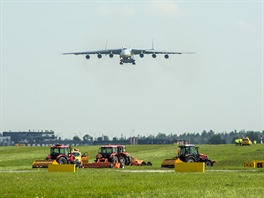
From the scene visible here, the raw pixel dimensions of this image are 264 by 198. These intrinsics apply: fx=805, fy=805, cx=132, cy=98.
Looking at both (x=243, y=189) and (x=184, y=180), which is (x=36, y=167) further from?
(x=243, y=189)

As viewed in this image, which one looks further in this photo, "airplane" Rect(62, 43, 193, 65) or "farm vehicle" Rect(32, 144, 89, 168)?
"airplane" Rect(62, 43, 193, 65)

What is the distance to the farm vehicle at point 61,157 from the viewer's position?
76125mm

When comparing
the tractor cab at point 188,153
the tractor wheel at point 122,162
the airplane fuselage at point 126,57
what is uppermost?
the airplane fuselage at point 126,57

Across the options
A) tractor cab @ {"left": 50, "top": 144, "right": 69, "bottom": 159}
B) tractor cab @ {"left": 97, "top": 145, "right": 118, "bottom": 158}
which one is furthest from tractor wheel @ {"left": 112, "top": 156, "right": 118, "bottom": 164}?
tractor cab @ {"left": 50, "top": 144, "right": 69, "bottom": 159}

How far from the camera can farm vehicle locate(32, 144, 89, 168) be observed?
76125mm

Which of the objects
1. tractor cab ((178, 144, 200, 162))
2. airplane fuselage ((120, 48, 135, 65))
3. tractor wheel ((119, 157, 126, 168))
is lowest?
tractor wheel ((119, 157, 126, 168))

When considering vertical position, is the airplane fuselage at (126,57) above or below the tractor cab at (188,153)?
above

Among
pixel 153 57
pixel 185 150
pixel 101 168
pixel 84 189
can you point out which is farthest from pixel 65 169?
pixel 153 57

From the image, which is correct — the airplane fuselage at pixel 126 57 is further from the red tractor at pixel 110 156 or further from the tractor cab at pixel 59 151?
the tractor cab at pixel 59 151

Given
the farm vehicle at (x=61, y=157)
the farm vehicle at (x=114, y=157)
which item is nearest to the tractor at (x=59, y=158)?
the farm vehicle at (x=61, y=157)

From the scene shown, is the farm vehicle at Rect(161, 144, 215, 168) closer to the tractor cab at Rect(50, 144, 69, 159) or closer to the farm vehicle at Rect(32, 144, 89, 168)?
the farm vehicle at Rect(32, 144, 89, 168)

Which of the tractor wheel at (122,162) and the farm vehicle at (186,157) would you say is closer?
the farm vehicle at (186,157)

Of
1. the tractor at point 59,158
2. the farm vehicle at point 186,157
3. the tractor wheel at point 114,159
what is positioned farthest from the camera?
the tractor wheel at point 114,159

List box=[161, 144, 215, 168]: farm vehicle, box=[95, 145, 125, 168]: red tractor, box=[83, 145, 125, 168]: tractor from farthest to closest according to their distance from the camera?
box=[95, 145, 125, 168]: red tractor → box=[161, 144, 215, 168]: farm vehicle → box=[83, 145, 125, 168]: tractor
